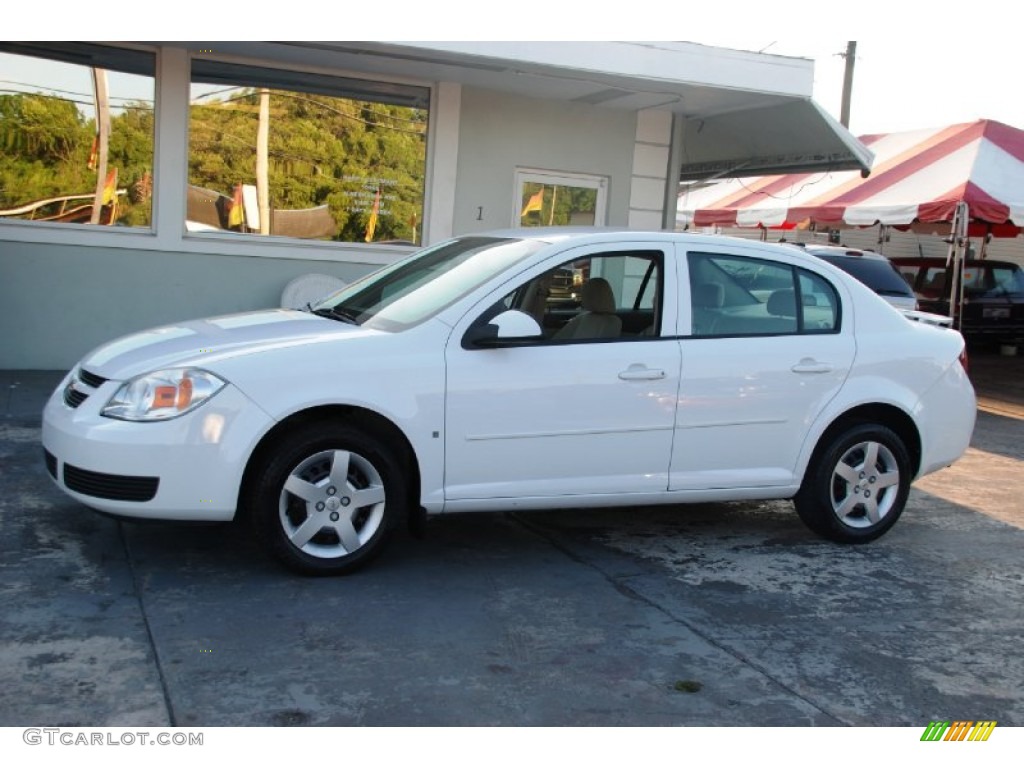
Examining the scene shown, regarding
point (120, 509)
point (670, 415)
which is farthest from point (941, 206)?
point (120, 509)

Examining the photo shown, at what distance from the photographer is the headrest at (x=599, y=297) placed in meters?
5.59

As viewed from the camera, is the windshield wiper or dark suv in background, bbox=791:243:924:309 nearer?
the windshield wiper

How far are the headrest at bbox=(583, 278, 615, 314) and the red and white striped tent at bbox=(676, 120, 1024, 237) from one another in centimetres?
1045

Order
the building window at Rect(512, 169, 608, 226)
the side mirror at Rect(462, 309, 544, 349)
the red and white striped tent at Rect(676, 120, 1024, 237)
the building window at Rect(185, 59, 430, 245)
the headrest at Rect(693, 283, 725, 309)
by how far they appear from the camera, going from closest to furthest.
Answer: the side mirror at Rect(462, 309, 544, 349) < the headrest at Rect(693, 283, 725, 309) < the building window at Rect(185, 59, 430, 245) < the building window at Rect(512, 169, 608, 226) < the red and white striped tent at Rect(676, 120, 1024, 237)

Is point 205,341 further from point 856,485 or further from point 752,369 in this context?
point 856,485

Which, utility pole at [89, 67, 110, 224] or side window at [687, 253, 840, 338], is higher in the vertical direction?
utility pole at [89, 67, 110, 224]

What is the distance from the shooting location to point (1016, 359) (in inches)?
727

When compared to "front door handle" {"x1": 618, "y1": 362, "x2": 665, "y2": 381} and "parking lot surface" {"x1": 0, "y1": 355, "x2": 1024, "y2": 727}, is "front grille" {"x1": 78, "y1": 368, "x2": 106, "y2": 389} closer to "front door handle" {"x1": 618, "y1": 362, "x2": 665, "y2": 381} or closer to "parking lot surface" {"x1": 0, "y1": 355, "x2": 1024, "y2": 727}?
"parking lot surface" {"x1": 0, "y1": 355, "x2": 1024, "y2": 727}

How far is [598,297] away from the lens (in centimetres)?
563

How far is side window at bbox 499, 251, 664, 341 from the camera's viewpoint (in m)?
5.37

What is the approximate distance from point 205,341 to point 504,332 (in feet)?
4.52

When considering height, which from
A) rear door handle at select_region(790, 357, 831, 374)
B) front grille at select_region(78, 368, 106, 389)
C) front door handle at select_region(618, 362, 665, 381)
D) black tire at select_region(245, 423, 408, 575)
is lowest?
black tire at select_region(245, 423, 408, 575)

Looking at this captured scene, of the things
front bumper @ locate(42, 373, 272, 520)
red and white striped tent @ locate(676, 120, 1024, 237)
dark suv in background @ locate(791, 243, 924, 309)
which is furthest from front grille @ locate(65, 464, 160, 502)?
red and white striped tent @ locate(676, 120, 1024, 237)

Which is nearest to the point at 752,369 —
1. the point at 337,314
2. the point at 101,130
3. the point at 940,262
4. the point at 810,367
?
the point at 810,367
